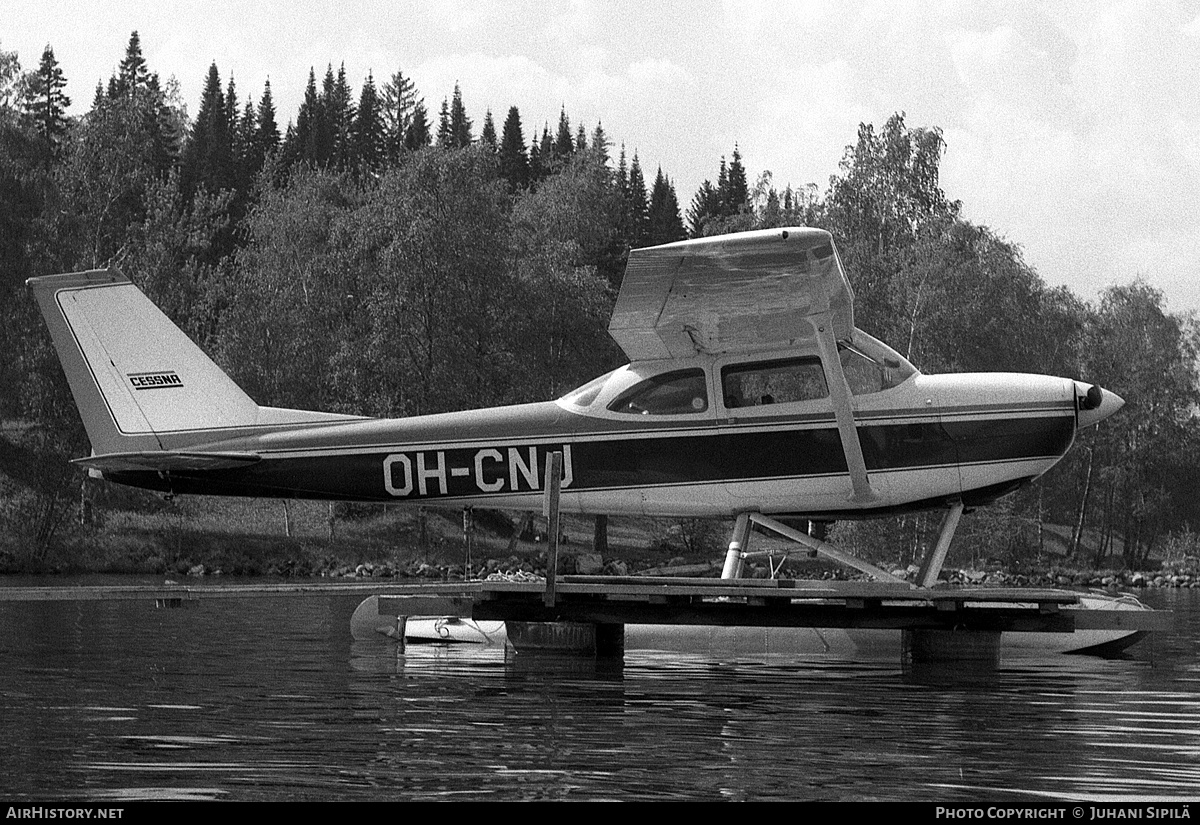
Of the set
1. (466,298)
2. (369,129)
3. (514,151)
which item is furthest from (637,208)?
(466,298)

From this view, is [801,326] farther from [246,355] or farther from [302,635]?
[246,355]

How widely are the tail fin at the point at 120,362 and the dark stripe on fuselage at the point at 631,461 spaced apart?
37 cm

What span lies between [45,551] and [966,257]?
2289 cm

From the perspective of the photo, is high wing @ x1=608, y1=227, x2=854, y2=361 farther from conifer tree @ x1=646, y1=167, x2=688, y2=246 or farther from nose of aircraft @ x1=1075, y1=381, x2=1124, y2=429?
conifer tree @ x1=646, y1=167, x2=688, y2=246

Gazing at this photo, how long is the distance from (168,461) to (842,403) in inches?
206

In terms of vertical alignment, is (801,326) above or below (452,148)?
below

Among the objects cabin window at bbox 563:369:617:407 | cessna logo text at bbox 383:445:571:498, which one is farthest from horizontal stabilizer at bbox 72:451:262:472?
cabin window at bbox 563:369:617:407

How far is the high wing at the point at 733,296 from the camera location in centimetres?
951

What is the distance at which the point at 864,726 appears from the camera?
7.93 m

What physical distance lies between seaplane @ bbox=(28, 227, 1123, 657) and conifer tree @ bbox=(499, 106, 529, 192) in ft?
241

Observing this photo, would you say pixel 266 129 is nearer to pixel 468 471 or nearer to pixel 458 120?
pixel 458 120

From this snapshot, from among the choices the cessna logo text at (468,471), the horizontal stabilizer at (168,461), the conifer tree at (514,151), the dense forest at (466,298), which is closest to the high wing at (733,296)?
the cessna logo text at (468,471)

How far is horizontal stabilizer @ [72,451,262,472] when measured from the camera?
1125 cm

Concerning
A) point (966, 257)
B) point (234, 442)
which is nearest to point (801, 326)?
point (234, 442)
